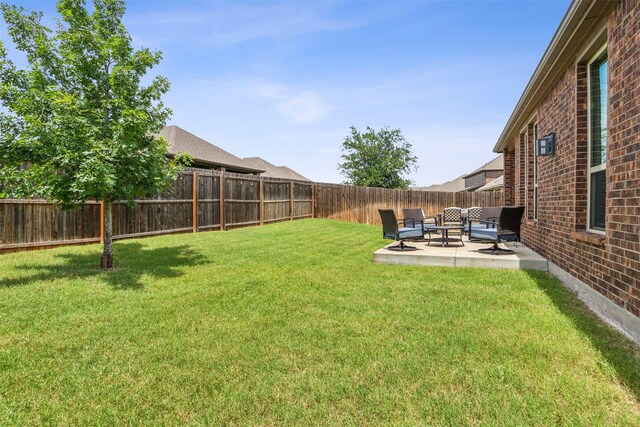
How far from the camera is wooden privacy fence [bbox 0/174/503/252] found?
7.71m

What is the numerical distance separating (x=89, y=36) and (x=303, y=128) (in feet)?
66.7

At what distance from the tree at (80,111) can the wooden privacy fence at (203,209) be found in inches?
87.7

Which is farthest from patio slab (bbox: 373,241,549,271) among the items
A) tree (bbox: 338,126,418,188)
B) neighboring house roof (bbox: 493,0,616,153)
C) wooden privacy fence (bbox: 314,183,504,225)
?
tree (bbox: 338,126,418,188)

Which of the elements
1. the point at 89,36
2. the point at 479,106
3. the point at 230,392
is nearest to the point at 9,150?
the point at 89,36

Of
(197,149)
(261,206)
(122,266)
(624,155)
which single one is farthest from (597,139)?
(197,149)

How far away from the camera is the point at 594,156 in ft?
15.3

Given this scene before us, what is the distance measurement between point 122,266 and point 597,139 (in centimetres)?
792

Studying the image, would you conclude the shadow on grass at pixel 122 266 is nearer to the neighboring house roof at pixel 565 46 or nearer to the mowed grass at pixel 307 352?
the mowed grass at pixel 307 352

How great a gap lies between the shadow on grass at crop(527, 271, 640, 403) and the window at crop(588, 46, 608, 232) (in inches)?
39.2

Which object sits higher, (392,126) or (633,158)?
(392,126)

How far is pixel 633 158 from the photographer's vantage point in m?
3.22

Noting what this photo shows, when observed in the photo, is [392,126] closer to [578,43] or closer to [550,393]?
[578,43]

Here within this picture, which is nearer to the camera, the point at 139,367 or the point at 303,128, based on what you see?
the point at 139,367

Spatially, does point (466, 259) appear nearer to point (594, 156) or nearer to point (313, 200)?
point (594, 156)
